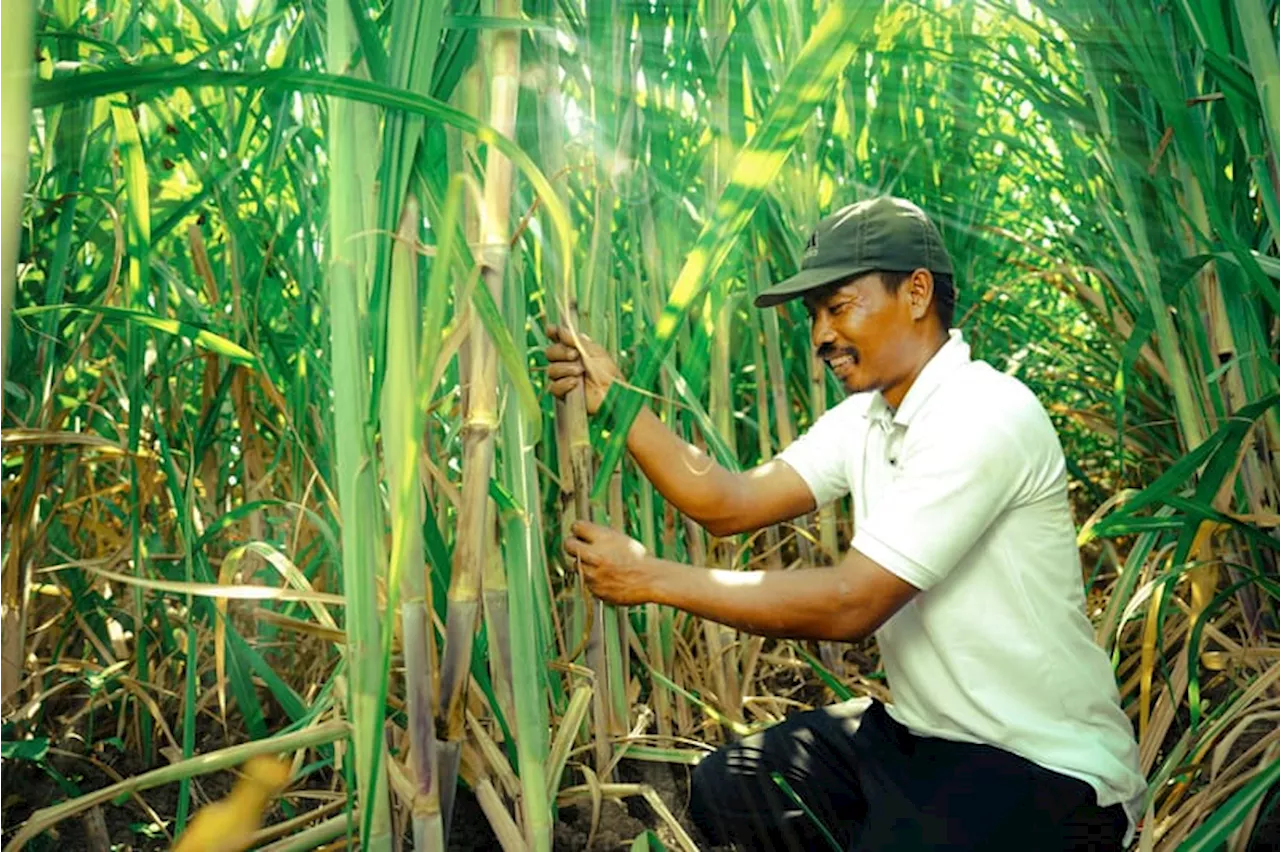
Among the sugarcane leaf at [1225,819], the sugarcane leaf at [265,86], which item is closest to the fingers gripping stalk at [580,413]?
the sugarcane leaf at [265,86]

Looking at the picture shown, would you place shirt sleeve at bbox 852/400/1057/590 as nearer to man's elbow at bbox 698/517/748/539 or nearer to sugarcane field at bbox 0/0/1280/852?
sugarcane field at bbox 0/0/1280/852

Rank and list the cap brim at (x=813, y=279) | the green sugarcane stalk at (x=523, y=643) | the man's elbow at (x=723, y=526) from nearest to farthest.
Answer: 1. the green sugarcane stalk at (x=523, y=643)
2. the cap brim at (x=813, y=279)
3. the man's elbow at (x=723, y=526)

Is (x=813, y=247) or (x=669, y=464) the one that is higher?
(x=813, y=247)

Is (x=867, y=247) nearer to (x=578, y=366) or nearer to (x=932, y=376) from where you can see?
(x=932, y=376)

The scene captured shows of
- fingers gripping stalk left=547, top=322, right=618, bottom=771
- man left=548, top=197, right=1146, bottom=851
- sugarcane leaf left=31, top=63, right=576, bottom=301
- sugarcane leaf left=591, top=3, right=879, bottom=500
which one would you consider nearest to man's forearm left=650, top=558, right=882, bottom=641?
man left=548, top=197, right=1146, bottom=851

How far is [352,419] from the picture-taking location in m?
0.73

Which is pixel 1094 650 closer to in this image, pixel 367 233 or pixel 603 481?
pixel 603 481

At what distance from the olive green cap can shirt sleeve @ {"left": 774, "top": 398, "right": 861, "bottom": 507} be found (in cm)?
21

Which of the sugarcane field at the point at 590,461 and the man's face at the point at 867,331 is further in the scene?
the man's face at the point at 867,331

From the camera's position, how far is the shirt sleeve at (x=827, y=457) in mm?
1452

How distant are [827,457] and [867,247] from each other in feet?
0.96

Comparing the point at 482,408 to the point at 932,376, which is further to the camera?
the point at 932,376

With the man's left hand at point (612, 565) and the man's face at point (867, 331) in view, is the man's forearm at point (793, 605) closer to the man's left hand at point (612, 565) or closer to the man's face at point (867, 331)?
the man's left hand at point (612, 565)

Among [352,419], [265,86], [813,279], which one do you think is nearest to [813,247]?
[813,279]
